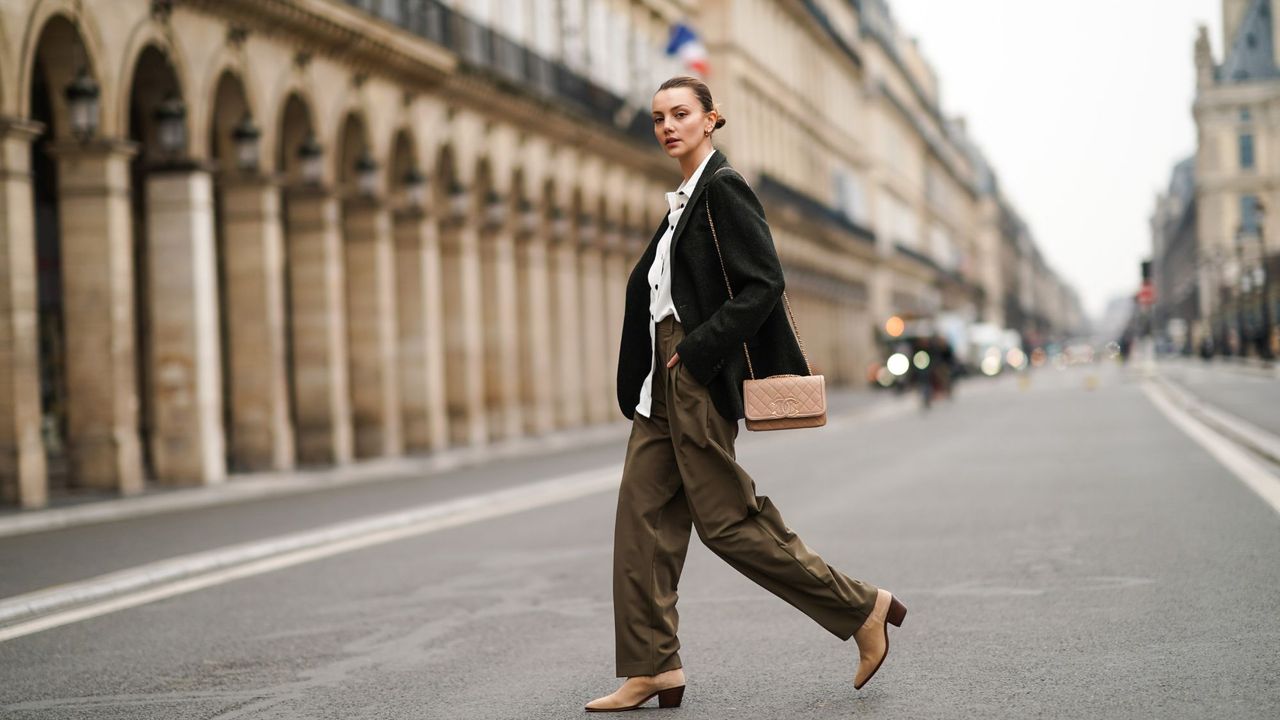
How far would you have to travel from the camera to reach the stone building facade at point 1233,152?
4163 inches

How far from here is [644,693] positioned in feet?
19.7

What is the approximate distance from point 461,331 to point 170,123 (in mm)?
11474

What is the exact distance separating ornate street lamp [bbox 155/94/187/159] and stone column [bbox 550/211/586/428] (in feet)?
56.6

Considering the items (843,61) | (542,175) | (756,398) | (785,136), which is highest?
(843,61)

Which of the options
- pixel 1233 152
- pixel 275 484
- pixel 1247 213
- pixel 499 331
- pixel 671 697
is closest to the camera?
pixel 671 697

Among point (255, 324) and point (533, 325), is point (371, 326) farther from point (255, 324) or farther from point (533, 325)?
point (533, 325)

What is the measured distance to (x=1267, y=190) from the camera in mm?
133625

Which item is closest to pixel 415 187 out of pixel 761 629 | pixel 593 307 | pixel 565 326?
pixel 565 326

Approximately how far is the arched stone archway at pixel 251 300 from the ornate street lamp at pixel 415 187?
4.99 metres

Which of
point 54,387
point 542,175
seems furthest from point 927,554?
point 542,175

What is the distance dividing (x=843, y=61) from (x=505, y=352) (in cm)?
5000

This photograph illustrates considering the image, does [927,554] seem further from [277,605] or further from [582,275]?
[582,275]

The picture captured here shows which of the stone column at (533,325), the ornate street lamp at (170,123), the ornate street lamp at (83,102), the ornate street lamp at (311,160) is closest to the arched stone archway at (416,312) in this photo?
the ornate street lamp at (311,160)

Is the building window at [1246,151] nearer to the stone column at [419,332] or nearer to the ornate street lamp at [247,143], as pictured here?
the stone column at [419,332]
